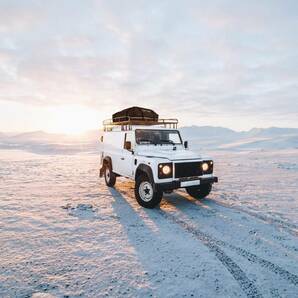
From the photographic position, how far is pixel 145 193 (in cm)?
724

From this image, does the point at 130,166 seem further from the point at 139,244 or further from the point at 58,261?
the point at 58,261

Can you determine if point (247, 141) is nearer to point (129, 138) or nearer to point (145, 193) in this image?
point (129, 138)

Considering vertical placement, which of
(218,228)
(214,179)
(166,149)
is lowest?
(218,228)

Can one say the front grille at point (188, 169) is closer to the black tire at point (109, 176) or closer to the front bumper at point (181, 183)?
the front bumper at point (181, 183)

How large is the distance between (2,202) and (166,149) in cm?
511

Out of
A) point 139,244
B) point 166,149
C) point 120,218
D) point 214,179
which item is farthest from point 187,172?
point 139,244

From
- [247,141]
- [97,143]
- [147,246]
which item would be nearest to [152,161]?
[147,246]

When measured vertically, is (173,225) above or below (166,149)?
below

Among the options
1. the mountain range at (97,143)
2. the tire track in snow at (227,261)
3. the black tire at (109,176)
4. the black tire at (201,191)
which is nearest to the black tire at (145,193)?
the tire track in snow at (227,261)

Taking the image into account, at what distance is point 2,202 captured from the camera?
7523 mm

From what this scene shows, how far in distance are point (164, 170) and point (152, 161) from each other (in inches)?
15.8

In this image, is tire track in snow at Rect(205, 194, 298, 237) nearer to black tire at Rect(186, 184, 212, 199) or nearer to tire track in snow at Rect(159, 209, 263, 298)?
black tire at Rect(186, 184, 212, 199)

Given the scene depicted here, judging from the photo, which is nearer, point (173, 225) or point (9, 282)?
point (9, 282)

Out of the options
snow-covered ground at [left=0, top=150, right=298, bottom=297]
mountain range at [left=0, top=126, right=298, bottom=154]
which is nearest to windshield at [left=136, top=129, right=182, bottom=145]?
snow-covered ground at [left=0, top=150, right=298, bottom=297]
